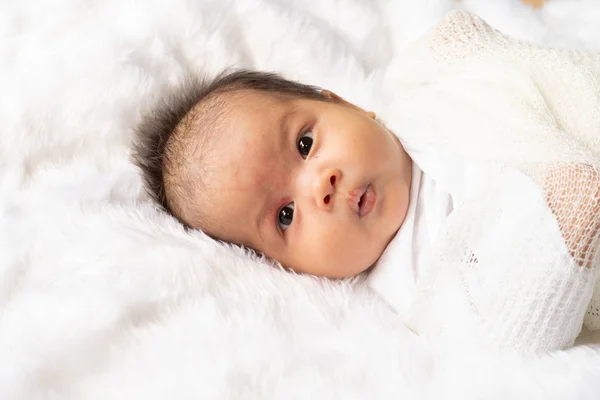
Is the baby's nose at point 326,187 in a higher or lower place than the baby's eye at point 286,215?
higher

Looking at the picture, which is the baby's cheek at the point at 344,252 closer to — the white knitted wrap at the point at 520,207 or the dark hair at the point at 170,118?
the white knitted wrap at the point at 520,207

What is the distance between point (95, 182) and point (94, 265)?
265 millimetres

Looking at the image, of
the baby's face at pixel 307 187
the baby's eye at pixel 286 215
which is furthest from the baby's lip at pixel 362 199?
the baby's eye at pixel 286 215

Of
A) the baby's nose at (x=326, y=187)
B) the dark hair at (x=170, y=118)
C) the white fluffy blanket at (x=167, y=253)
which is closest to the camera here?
the white fluffy blanket at (x=167, y=253)

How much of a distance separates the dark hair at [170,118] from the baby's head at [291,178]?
23 mm

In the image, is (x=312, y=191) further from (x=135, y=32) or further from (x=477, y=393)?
(x=135, y=32)

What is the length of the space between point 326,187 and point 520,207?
1.01 ft

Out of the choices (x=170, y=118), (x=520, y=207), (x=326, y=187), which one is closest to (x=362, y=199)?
(x=326, y=187)

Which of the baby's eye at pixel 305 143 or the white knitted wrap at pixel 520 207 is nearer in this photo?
the white knitted wrap at pixel 520 207

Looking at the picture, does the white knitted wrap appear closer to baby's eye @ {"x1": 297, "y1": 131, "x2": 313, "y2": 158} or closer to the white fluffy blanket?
the white fluffy blanket

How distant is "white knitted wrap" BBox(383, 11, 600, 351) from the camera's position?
91 centimetres

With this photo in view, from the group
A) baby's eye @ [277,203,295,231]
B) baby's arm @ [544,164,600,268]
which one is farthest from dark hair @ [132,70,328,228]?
baby's arm @ [544,164,600,268]

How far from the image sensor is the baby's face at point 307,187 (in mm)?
1092

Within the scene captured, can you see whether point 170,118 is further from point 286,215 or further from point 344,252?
point 344,252
